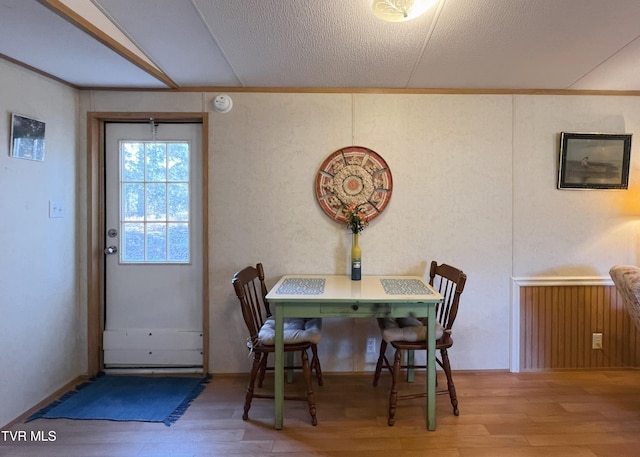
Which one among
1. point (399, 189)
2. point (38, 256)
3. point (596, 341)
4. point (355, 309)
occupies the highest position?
point (399, 189)

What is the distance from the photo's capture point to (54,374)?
2.25 metres

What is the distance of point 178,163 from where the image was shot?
2561 millimetres

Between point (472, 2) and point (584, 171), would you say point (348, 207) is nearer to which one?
point (472, 2)

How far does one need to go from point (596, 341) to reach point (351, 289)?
2.01m

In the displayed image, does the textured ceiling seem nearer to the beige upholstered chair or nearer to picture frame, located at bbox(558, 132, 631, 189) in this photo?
picture frame, located at bbox(558, 132, 631, 189)

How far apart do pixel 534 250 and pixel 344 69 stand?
6.26 feet

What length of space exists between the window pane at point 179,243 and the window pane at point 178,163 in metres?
0.36

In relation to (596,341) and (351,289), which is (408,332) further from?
(596,341)

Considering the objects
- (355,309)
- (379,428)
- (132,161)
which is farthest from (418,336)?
(132,161)

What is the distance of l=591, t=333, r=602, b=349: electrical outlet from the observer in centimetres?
254

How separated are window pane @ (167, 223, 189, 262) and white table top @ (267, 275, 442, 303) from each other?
815 millimetres

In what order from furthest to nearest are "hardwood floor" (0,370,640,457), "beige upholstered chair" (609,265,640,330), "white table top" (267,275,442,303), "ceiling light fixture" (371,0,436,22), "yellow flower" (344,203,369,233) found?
"yellow flower" (344,203,369,233)
"beige upholstered chair" (609,265,640,330)
"white table top" (267,275,442,303)
"hardwood floor" (0,370,640,457)
"ceiling light fixture" (371,0,436,22)

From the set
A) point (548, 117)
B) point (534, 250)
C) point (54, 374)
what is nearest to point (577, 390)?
point (534, 250)

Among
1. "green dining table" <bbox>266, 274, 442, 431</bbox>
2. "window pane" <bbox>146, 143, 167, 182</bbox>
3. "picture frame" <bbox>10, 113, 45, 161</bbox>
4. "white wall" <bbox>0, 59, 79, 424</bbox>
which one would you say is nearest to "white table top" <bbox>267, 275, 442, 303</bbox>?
"green dining table" <bbox>266, 274, 442, 431</bbox>
